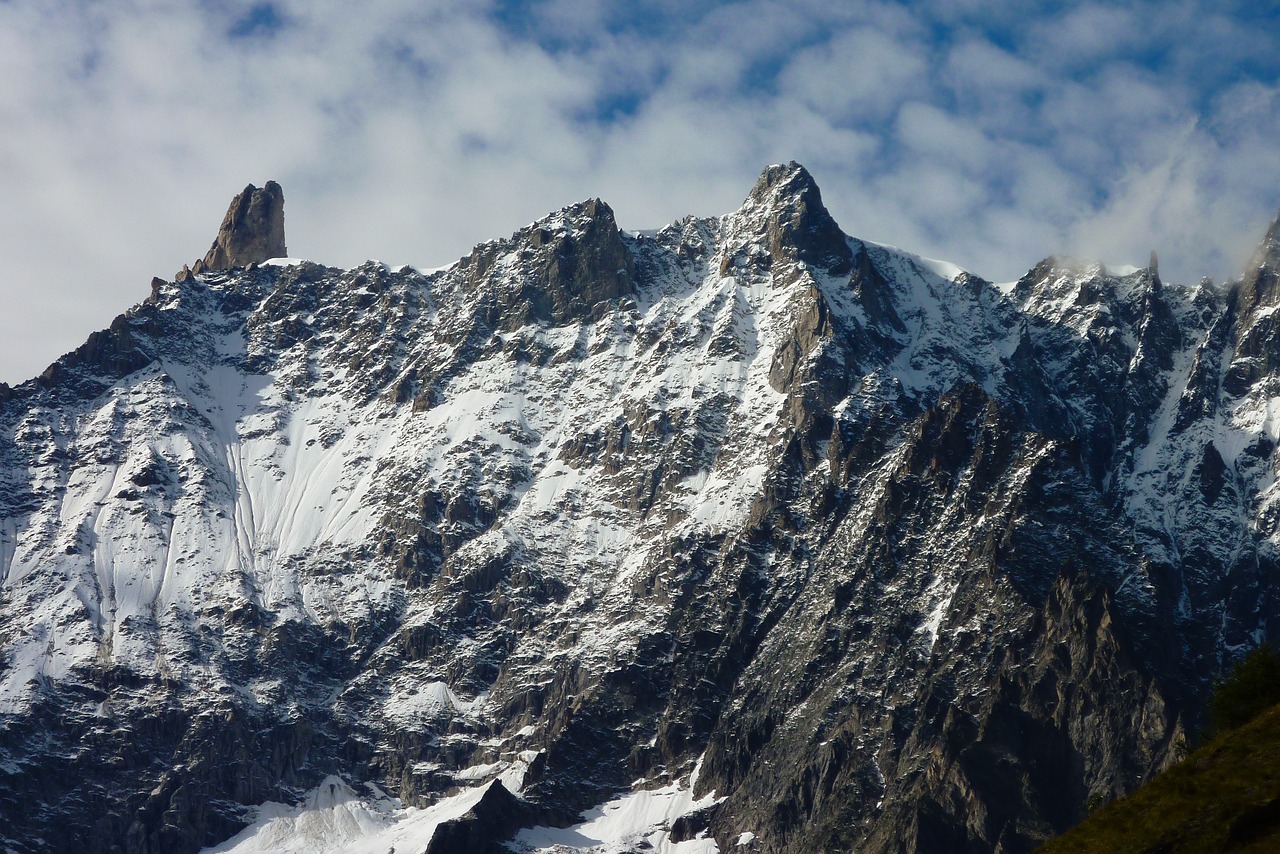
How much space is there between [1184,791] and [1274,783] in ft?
17.0

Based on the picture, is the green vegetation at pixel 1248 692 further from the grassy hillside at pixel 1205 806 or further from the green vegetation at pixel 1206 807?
the grassy hillside at pixel 1205 806

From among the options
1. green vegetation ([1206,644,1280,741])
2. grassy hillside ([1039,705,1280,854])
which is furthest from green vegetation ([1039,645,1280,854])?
green vegetation ([1206,644,1280,741])

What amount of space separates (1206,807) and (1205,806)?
0.41ft

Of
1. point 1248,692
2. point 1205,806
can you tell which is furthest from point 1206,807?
point 1248,692

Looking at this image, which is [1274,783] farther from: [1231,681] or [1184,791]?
[1231,681]

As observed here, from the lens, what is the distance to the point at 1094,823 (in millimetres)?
69188

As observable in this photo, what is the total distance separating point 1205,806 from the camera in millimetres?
65375

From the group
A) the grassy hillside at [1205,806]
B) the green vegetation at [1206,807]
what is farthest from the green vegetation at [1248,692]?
the grassy hillside at [1205,806]

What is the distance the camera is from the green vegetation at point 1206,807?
196 ft

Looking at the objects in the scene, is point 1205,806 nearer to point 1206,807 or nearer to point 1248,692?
point 1206,807

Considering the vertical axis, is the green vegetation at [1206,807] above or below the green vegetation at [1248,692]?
below

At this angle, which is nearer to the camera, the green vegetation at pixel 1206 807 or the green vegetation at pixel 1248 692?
the green vegetation at pixel 1206 807

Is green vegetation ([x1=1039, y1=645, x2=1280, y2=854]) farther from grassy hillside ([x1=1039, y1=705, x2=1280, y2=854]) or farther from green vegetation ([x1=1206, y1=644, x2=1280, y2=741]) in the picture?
green vegetation ([x1=1206, y1=644, x2=1280, y2=741])

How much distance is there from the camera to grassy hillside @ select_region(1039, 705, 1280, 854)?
60094 millimetres
